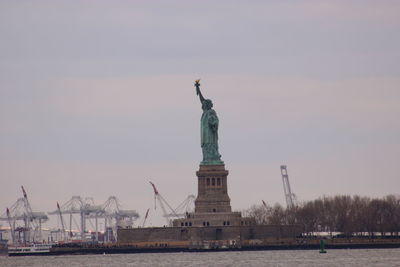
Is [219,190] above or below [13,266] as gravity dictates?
above

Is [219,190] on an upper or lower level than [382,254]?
upper

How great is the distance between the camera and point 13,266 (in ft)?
554

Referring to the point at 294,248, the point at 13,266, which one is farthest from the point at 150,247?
the point at 13,266

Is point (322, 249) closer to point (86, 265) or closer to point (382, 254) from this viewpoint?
point (382, 254)

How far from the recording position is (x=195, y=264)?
151250mm

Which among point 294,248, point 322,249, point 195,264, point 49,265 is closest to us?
point 195,264

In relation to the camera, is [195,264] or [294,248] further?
[294,248]

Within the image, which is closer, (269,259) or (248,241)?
(269,259)

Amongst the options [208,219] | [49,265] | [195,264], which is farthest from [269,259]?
[208,219]

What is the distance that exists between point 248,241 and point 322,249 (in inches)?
867

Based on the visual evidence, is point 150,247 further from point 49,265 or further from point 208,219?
point 49,265

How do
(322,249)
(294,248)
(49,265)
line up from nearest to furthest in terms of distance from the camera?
(49,265) < (322,249) < (294,248)

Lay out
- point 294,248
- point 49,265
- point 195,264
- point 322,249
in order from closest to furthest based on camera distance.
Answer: point 195,264
point 49,265
point 322,249
point 294,248

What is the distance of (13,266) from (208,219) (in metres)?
39.5
